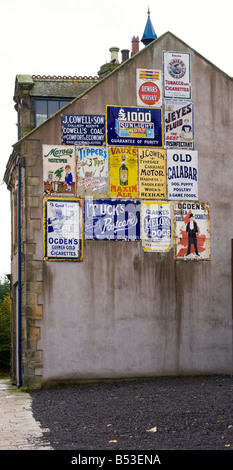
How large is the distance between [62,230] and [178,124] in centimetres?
430

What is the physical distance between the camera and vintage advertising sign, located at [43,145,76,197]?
19.2 metres

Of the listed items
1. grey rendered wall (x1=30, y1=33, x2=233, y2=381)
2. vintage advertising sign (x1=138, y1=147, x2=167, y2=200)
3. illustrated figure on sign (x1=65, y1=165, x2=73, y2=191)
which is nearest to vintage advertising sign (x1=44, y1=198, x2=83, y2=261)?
grey rendered wall (x1=30, y1=33, x2=233, y2=381)

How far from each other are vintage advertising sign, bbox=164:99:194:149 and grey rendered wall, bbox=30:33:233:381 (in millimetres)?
217

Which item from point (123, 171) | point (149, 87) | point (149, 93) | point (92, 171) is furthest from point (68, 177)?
point (149, 87)

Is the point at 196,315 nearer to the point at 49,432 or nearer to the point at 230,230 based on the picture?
the point at 230,230

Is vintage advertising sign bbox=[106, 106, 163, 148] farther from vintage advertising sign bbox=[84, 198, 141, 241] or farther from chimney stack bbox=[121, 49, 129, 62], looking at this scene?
chimney stack bbox=[121, 49, 129, 62]

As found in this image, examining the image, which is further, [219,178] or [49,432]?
[219,178]

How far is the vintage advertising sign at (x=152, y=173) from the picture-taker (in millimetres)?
19812

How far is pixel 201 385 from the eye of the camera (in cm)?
1706

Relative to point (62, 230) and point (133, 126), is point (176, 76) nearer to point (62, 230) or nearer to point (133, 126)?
point (133, 126)

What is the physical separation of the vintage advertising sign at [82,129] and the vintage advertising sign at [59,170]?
28 cm
